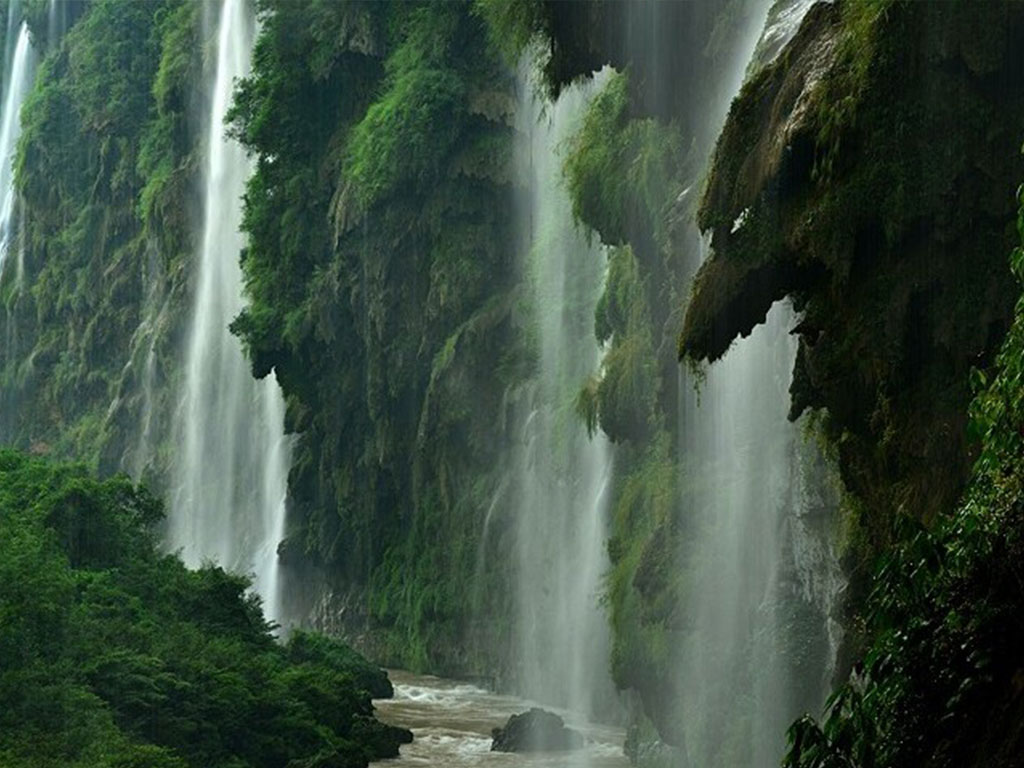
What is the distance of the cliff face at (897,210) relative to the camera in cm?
1264

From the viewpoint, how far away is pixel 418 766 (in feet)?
81.2

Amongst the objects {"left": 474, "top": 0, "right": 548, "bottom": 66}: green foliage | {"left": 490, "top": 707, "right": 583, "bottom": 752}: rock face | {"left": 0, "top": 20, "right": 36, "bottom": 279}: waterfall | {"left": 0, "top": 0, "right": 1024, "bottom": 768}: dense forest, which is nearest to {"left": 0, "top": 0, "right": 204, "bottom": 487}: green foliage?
{"left": 0, "top": 0, "right": 1024, "bottom": 768}: dense forest

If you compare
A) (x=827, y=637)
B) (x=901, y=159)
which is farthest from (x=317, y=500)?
(x=901, y=159)

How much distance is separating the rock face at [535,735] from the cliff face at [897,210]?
509 inches

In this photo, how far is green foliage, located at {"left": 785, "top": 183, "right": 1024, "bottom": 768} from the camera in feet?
25.0

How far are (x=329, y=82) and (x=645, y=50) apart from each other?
66.3 feet

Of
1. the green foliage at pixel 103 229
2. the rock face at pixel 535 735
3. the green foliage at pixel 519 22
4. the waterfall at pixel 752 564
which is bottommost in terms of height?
the rock face at pixel 535 735

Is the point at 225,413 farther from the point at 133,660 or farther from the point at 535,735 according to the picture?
the point at 133,660

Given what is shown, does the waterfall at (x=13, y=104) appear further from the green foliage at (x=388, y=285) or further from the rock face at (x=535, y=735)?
the rock face at (x=535, y=735)

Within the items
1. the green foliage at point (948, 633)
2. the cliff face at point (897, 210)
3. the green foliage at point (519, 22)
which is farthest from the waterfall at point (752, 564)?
the green foliage at point (948, 633)

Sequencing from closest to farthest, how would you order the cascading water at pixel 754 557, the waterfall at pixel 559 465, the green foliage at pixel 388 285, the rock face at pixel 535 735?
the cascading water at pixel 754 557 → the rock face at pixel 535 735 → the waterfall at pixel 559 465 → the green foliage at pixel 388 285

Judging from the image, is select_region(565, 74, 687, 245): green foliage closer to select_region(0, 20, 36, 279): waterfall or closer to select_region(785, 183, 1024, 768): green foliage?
select_region(785, 183, 1024, 768): green foliage

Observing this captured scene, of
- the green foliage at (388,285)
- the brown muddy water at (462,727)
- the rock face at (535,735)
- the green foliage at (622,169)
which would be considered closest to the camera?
the green foliage at (622,169)

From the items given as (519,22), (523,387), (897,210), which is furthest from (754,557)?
(523,387)
